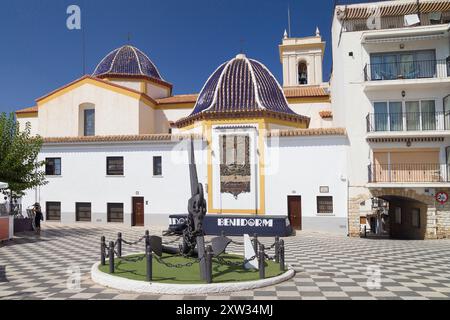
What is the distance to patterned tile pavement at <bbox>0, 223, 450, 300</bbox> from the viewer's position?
8.88m

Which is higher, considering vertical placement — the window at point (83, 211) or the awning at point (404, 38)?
the awning at point (404, 38)

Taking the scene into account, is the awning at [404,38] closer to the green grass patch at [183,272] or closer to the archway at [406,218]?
the archway at [406,218]

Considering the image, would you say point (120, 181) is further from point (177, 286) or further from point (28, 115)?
point (177, 286)

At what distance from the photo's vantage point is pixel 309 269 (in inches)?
465

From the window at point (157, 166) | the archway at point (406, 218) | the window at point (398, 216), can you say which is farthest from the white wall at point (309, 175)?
the window at point (157, 166)

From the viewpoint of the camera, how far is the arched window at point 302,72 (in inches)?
1663

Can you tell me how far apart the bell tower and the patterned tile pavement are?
25.3 meters

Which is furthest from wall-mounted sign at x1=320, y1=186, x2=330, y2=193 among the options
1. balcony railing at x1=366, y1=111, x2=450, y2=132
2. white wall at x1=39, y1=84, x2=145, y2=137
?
white wall at x1=39, y1=84, x2=145, y2=137

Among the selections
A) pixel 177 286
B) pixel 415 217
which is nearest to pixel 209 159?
pixel 415 217

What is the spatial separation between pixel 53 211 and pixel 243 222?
14.3 metres

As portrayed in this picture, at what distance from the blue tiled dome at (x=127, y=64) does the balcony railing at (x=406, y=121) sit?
67.9ft

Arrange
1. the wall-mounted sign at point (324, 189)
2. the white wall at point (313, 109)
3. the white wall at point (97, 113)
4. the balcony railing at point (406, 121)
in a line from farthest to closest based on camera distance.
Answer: the white wall at point (313, 109), the white wall at point (97, 113), the wall-mounted sign at point (324, 189), the balcony railing at point (406, 121)

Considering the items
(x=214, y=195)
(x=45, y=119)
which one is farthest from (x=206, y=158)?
(x=45, y=119)
